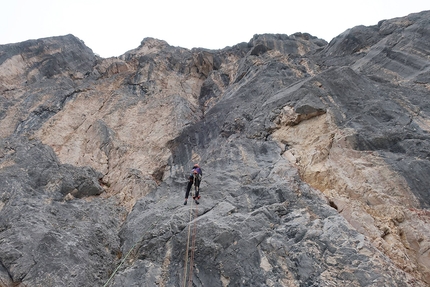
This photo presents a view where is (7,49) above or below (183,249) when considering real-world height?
above

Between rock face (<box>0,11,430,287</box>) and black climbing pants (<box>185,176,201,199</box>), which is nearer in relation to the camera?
rock face (<box>0,11,430,287</box>)

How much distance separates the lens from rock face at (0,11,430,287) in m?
7.00

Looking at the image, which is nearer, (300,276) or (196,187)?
(300,276)

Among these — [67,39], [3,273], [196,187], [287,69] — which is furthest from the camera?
[67,39]

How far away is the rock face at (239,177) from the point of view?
23.0ft

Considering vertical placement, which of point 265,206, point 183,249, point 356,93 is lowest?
point 183,249

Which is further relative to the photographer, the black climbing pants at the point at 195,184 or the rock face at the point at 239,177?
the black climbing pants at the point at 195,184

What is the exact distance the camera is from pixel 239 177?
10062mm

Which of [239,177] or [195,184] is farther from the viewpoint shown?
[239,177]

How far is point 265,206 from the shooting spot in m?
8.39

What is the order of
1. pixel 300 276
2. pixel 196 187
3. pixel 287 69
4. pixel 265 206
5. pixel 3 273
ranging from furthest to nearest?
pixel 287 69 → pixel 196 187 → pixel 265 206 → pixel 3 273 → pixel 300 276

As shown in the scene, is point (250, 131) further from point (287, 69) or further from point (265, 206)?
point (287, 69)

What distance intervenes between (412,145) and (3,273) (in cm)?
1184

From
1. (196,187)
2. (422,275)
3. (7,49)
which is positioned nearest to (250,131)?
(196,187)
